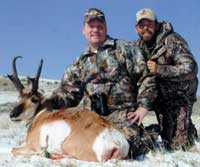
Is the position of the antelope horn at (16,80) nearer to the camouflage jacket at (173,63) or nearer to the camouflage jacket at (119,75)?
the camouflage jacket at (119,75)

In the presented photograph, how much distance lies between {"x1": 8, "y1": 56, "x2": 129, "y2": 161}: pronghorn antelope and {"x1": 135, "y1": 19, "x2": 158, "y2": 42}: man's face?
1.76 metres

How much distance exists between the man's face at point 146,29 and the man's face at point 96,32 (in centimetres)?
75

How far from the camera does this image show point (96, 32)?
21.6 ft

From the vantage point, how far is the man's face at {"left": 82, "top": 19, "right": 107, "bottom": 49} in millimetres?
6602

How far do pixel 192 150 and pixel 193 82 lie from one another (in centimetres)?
105

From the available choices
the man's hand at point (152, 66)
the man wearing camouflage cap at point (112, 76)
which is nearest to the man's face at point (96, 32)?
the man wearing camouflage cap at point (112, 76)

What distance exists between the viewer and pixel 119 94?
652 centimetres

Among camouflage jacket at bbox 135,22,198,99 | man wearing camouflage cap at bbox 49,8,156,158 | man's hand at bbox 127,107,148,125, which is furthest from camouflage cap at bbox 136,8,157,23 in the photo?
man's hand at bbox 127,107,148,125

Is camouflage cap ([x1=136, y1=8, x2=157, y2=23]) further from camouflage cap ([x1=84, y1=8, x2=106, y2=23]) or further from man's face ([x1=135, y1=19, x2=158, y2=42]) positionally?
camouflage cap ([x1=84, y1=8, x2=106, y2=23])

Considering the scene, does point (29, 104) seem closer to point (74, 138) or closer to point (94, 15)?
point (74, 138)

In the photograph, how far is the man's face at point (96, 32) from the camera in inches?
260

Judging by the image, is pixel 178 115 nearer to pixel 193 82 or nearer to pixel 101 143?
pixel 193 82

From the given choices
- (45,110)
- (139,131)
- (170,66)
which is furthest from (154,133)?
(45,110)

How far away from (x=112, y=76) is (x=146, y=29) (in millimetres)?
1065
